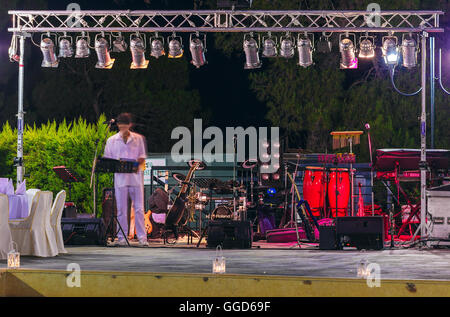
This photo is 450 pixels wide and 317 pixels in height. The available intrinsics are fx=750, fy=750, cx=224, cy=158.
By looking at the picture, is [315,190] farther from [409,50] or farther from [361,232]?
[409,50]

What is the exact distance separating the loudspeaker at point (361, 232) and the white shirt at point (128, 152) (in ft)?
8.62

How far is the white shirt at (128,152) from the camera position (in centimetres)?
947

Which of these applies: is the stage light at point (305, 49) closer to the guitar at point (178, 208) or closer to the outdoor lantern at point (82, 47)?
the guitar at point (178, 208)

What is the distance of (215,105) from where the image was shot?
2661 centimetres

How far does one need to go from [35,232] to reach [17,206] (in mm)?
656

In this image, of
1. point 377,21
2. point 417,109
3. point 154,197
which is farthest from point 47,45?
point 417,109

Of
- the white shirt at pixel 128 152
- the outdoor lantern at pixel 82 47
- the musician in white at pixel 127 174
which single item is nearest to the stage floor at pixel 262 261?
the musician in white at pixel 127 174

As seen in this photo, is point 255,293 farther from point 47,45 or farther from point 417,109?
point 417,109

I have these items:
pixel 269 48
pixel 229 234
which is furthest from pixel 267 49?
pixel 229 234

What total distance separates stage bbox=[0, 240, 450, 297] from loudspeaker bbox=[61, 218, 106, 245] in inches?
52.0

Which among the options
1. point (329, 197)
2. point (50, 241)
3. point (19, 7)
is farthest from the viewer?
point (19, 7)

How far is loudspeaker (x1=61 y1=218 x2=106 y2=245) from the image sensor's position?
9.93m

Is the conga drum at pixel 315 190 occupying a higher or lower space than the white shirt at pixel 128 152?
lower
